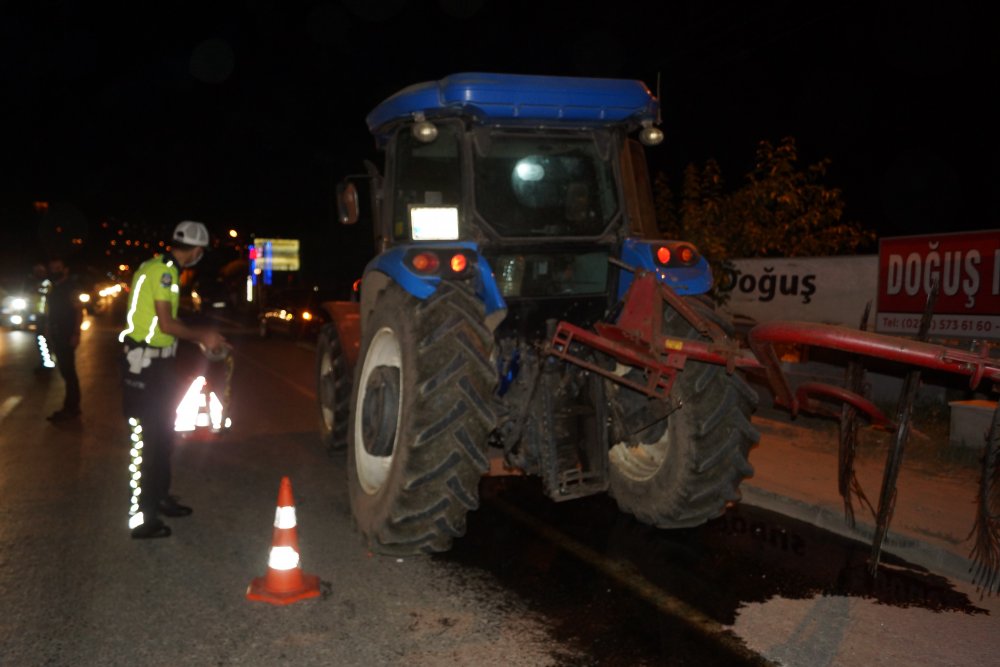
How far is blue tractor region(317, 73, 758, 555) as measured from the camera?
547cm

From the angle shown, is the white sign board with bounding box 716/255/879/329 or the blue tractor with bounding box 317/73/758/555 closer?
the blue tractor with bounding box 317/73/758/555

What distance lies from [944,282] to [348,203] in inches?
261

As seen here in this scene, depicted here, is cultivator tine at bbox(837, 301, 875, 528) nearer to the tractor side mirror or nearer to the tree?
the tractor side mirror

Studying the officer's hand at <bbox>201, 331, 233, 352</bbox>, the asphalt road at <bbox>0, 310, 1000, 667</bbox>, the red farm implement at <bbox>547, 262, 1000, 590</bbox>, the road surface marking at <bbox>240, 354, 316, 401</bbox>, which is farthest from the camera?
the road surface marking at <bbox>240, 354, 316, 401</bbox>

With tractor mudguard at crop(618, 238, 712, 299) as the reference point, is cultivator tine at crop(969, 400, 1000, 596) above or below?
below

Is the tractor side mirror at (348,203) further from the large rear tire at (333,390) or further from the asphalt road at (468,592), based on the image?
the asphalt road at (468,592)

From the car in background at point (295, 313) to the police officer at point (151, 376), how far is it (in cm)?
1584

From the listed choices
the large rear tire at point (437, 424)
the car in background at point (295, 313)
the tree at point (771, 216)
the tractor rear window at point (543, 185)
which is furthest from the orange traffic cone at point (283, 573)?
the car in background at point (295, 313)

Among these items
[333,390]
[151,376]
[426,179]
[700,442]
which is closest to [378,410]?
[151,376]

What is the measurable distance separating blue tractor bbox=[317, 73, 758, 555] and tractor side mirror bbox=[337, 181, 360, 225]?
272mm

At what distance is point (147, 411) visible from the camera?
251 inches

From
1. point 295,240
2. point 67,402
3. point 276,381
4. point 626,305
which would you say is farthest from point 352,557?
point 295,240

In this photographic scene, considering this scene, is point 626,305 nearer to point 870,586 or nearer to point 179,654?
point 870,586

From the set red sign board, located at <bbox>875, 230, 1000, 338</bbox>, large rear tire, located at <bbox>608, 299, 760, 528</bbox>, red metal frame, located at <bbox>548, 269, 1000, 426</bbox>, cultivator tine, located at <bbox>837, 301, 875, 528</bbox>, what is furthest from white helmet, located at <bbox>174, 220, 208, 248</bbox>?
red sign board, located at <bbox>875, 230, 1000, 338</bbox>
